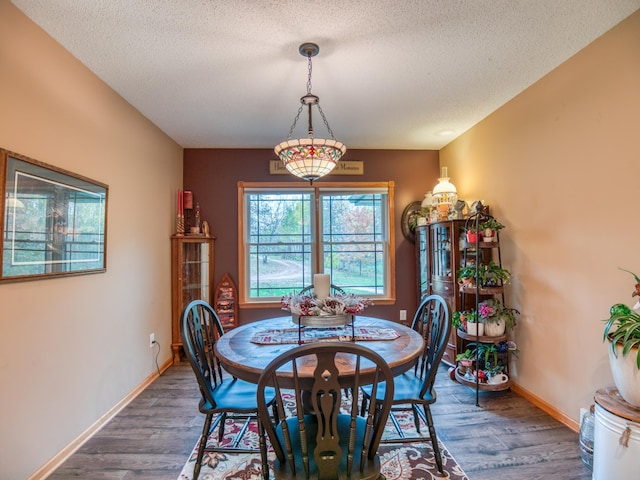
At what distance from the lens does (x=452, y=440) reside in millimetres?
2389

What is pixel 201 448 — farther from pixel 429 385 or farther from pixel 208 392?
pixel 429 385

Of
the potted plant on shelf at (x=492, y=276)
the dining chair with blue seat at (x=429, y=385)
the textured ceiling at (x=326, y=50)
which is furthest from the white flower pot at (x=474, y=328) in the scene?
the textured ceiling at (x=326, y=50)

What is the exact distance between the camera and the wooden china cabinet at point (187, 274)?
4039 mm

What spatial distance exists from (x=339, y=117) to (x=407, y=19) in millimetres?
1539

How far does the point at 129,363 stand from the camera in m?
3.09

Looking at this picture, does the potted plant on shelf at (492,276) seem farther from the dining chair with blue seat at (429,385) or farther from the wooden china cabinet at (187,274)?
the wooden china cabinet at (187,274)

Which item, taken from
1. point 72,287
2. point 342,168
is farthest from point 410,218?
point 72,287

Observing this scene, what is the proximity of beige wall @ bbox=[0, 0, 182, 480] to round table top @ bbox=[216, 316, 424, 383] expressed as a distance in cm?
106

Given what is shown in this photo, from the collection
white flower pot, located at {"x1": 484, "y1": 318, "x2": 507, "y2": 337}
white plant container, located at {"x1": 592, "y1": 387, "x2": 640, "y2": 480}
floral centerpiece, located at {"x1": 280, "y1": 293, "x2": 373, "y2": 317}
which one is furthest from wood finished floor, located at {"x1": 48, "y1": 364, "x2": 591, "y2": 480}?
floral centerpiece, located at {"x1": 280, "y1": 293, "x2": 373, "y2": 317}

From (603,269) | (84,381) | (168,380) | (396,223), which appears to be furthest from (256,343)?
(396,223)

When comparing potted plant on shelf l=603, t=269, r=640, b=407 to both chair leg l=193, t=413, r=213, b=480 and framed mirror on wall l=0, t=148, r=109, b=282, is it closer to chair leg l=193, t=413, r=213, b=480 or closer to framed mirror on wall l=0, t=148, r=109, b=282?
chair leg l=193, t=413, r=213, b=480

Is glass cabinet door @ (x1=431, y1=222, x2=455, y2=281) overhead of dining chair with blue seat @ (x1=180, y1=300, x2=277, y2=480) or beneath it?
overhead

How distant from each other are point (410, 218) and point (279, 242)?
1.75 metres

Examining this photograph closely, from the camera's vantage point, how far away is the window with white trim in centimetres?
461
